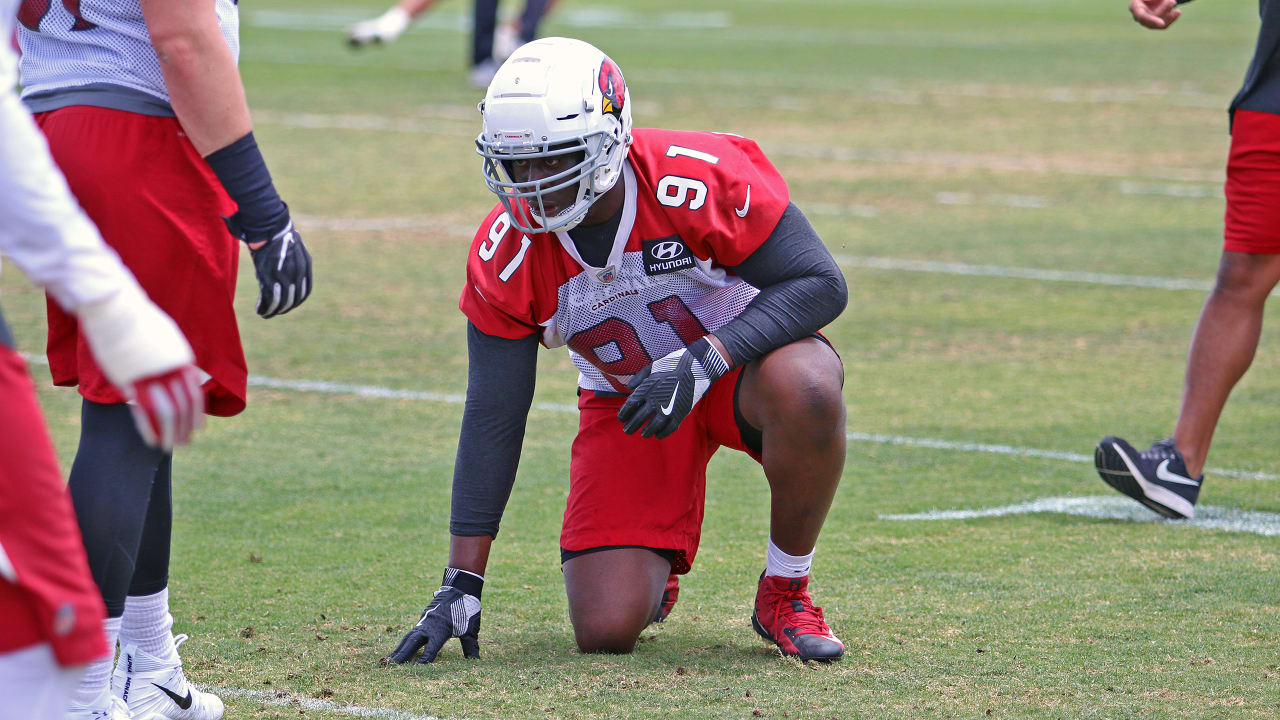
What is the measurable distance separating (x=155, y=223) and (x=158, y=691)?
2.98 ft

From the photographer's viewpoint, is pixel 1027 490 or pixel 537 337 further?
pixel 1027 490

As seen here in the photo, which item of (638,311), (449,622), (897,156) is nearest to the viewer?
(449,622)

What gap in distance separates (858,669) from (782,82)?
560 inches

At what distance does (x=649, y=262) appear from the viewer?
3.83 meters

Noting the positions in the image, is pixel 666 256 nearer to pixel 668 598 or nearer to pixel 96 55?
pixel 668 598

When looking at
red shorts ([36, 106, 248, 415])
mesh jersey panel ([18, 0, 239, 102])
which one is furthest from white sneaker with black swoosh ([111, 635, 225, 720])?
mesh jersey panel ([18, 0, 239, 102])

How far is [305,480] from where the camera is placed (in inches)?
208

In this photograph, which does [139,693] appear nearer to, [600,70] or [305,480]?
[600,70]

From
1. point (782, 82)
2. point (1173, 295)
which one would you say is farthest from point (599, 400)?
point (782, 82)

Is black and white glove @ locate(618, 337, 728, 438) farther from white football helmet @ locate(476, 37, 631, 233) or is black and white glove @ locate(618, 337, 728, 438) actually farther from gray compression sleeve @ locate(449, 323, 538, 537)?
white football helmet @ locate(476, 37, 631, 233)

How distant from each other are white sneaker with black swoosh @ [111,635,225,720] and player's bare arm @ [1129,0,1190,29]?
3213mm

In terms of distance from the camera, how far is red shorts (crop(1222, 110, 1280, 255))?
482cm

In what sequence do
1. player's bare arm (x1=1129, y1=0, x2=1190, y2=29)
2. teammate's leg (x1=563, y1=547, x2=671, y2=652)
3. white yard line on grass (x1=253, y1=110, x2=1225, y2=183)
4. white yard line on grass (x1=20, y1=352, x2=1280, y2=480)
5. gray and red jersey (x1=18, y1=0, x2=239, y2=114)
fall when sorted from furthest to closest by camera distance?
white yard line on grass (x1=253, y1=110, x2=1225, y2=183) < white yard line on grass (x1=20, y1=352, x2=1280, y2=480) < player's bare arm (x1=1129, y1=0, x2=1190, y2=29) < teammate's leg (x1=563, y1=547, x2=671, y2=652) < gray and red jersey (x1=18, y1=0, x2=239, y2=114)

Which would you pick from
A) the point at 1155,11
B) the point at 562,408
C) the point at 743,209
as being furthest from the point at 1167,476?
the point at 562,408
